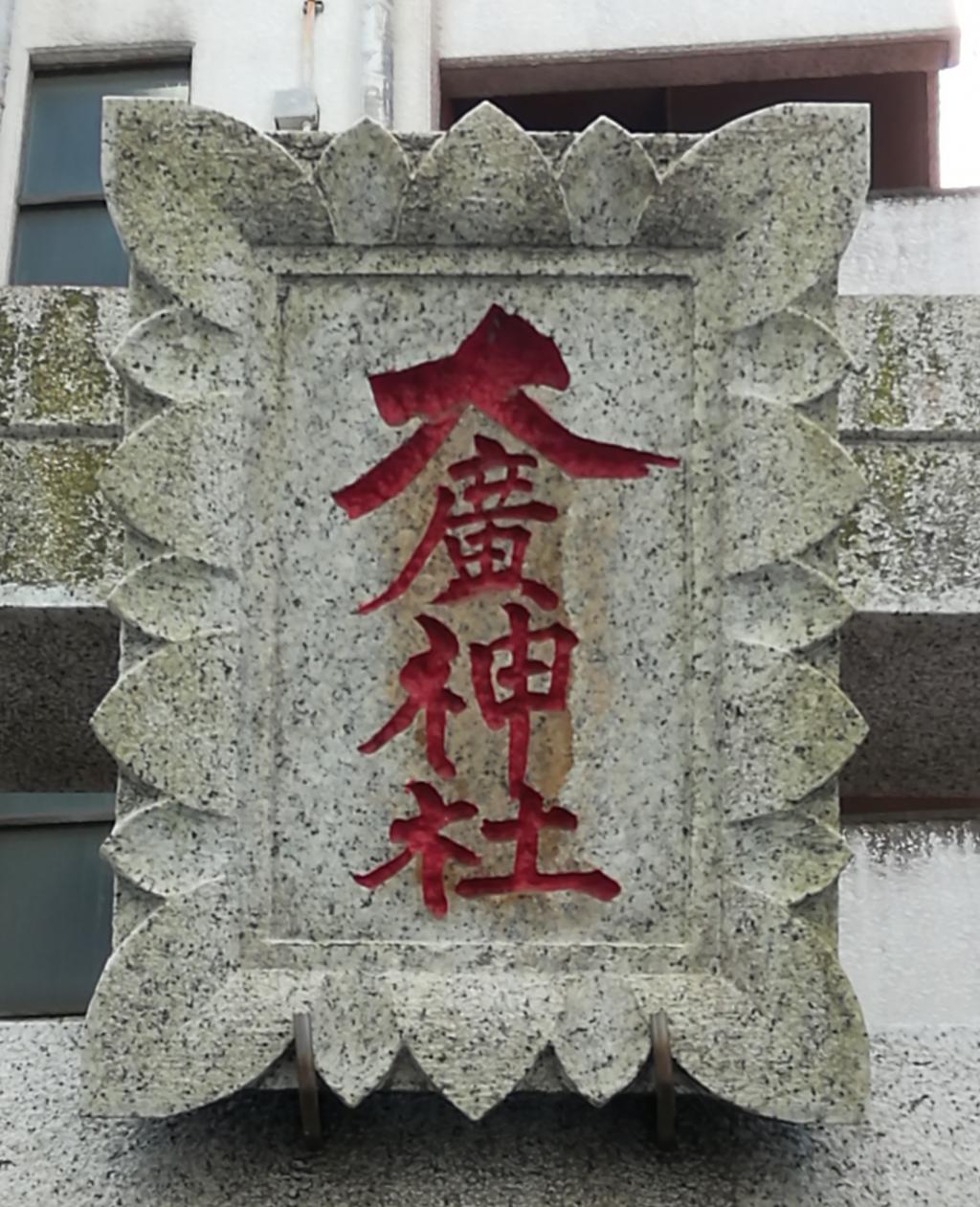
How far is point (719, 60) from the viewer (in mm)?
5156

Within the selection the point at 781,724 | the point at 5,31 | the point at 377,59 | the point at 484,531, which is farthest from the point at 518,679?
the point at 5,31

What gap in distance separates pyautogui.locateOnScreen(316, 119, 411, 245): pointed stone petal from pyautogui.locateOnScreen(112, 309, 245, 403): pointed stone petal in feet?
0.82

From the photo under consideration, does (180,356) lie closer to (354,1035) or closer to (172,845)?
(172,845)

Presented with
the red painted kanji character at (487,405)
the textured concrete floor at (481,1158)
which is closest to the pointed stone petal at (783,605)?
the red painted kanji character at (487,405)

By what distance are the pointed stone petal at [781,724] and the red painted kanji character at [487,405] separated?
346mm

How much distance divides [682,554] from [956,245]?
2787mm

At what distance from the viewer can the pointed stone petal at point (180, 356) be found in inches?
96.2

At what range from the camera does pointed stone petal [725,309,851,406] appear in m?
2.44

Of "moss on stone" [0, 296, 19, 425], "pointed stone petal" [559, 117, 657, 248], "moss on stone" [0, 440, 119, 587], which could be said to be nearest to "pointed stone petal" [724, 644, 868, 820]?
"pointed stone petal" [559, 117, 657, 248]

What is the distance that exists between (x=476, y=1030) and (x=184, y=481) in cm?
91

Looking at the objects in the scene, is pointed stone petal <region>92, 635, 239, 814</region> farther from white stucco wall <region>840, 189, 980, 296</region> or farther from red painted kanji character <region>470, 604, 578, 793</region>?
white stucco wall <region>840, 189, 980, 296</region>

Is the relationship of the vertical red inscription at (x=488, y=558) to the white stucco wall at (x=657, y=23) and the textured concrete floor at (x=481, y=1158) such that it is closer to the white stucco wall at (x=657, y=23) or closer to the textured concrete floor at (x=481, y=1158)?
the textured concrete floor at (x=481, y=1158)

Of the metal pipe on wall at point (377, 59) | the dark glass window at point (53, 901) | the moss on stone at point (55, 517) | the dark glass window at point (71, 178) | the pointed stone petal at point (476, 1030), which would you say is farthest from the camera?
the dark glass window at point (71, 178)

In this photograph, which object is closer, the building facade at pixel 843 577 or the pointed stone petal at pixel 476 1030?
the pointed stone petal at pixel 476 1030
